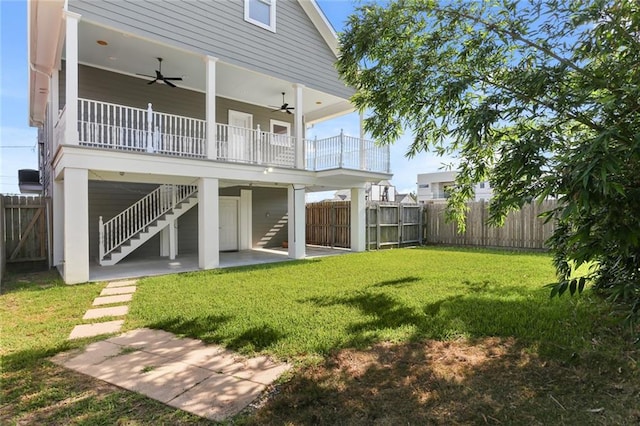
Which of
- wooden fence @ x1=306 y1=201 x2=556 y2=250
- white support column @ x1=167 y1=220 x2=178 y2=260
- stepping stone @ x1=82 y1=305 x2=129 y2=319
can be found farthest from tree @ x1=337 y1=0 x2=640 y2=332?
wooden fence @ x1=306 y1=201 x2=556 y2=250

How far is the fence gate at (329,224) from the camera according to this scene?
46.7 feet

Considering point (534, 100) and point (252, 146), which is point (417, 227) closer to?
point (252, 146)

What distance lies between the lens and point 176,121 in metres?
9.11

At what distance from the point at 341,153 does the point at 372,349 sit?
7941mm

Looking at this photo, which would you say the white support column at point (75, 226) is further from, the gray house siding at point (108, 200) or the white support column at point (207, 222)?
the gray house siding at point (108, 200)

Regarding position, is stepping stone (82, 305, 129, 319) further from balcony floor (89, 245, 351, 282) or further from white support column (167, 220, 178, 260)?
white support column (167, 220, 178, 260)

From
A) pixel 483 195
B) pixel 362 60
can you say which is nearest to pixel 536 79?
pixel 362 60

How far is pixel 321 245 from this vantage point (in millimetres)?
15180

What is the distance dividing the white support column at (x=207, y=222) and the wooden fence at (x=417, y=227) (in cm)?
630

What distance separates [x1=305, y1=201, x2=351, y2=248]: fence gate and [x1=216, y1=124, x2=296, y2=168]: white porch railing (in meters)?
3.95

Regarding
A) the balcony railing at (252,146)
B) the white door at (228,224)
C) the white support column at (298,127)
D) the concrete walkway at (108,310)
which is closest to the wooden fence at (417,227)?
the balcony railing at (252,146)

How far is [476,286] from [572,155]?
5.14 meters

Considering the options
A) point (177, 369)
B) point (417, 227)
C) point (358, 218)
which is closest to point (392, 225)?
point (417, 227)

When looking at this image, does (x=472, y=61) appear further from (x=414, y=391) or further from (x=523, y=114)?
(x=414, y=391)
